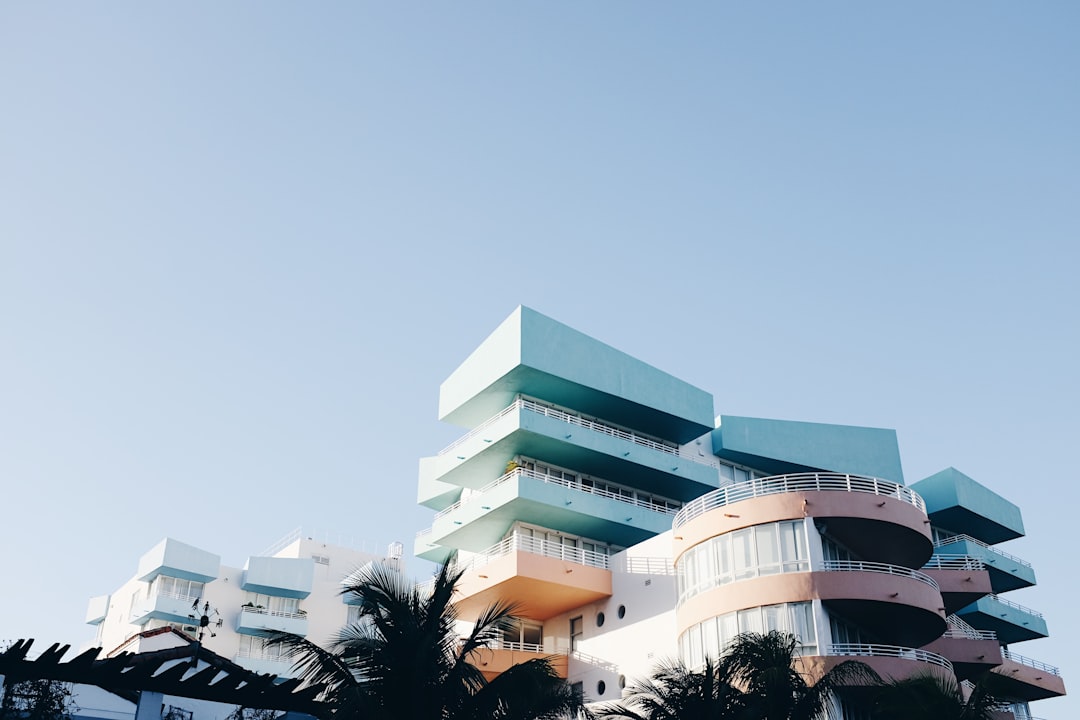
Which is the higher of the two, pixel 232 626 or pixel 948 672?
pixel 232 626

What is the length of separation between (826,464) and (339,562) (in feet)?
120

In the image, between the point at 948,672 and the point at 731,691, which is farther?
the point at 948,672

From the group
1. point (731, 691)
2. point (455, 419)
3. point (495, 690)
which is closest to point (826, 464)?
point (455, 419)

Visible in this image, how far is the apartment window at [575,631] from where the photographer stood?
1743 inches

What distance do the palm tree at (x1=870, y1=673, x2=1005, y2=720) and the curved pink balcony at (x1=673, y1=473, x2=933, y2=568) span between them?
6134mm

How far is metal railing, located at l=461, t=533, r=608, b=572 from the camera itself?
4541cm

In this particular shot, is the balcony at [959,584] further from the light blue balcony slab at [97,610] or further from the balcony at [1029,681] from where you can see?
the light blue balcony slab at [97,610]

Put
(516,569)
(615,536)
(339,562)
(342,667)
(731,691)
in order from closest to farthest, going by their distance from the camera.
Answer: (342,667), (731,691), (516,569), (615,536), (339,562)

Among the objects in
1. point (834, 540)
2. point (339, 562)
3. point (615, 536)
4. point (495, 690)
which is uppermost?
point (339, 562)

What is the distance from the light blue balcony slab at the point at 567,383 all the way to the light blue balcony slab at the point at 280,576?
22.0 meters

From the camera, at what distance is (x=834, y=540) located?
→ 1383 inches

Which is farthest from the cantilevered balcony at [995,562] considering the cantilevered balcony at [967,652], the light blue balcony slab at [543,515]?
the light blue balcony slab at [543,515]

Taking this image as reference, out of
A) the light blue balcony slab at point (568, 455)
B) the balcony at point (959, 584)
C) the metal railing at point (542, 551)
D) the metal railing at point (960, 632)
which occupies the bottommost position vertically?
the metal railing at point (960, 632)

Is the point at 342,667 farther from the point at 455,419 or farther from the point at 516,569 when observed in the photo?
the point at 455,419
